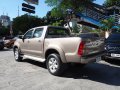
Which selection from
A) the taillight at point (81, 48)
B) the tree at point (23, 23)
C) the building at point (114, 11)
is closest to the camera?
the taillight at point (81, 48)

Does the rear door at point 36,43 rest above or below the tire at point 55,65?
above

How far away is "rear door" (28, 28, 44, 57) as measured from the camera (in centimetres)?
795

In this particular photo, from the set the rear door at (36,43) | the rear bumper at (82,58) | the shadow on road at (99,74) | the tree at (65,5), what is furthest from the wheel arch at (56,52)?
the tree at (65,5)

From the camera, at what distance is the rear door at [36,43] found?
313 inches

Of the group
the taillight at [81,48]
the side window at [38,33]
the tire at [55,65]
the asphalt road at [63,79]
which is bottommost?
the asphalt road at [63,79]

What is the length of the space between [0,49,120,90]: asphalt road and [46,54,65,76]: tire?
18 cm

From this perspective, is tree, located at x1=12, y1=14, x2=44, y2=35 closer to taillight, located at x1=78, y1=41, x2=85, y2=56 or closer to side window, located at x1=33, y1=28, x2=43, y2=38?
side window, located at x1=33, y1=28, x2=43, y2=38

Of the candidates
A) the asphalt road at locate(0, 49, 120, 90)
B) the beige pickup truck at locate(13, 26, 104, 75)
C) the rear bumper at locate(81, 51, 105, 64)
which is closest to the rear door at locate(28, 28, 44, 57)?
the beige pickup truck at locate(13, 26, 104, 75)

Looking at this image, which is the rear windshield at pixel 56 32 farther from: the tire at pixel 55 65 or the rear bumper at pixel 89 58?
the rear bumper at pixel 89 58

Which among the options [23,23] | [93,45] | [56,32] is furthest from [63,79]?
[23,23]

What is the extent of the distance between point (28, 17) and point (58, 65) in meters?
50.9

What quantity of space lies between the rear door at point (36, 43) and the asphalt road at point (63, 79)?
71cm

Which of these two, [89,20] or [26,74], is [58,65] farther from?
[89,20]

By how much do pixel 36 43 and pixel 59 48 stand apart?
167 centimetres
